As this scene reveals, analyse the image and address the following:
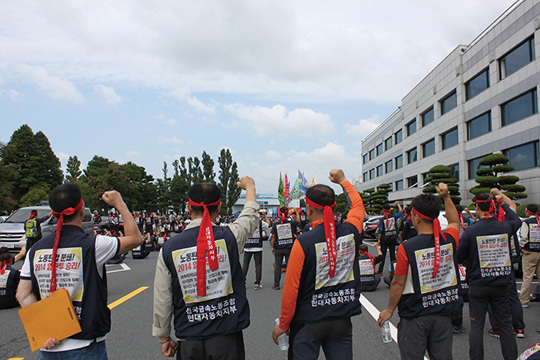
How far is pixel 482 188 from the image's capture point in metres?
22.0

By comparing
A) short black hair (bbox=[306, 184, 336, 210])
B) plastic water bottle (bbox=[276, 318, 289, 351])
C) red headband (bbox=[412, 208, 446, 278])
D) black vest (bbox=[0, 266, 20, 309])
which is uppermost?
short black hair (bbox=[306, 184, 336, 210])

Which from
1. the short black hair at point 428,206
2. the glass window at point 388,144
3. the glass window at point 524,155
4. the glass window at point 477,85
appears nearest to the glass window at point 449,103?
the glass window at point 477,85

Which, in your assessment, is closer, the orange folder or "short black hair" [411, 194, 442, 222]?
the orange folder

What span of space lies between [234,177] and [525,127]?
4502cm

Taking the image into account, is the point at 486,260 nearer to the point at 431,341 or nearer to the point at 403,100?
the point at 431,341

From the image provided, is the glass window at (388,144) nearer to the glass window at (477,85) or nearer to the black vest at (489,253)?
the glass window at (477,85)

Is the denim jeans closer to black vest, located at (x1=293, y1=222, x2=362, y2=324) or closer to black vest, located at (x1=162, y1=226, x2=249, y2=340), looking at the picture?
black vest, located at (x1=162, y1=226, x2=249, y2=340)

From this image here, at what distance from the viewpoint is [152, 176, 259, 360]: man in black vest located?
2.47m

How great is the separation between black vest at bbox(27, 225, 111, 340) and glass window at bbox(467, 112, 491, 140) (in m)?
31.2

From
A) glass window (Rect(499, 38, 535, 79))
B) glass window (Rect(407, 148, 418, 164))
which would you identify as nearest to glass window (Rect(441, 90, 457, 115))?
glass window (Rect(499, 38, 535, 79))

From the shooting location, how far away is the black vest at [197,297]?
249 centimetres

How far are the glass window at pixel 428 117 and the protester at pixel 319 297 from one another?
3840 cm

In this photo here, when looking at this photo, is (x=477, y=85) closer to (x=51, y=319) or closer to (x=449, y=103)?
(x=449, y=103)

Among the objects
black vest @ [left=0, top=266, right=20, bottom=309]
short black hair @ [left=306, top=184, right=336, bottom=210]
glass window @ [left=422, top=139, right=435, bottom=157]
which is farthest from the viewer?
glass window @ [left=422, top=139, right=435, bottom=157]
